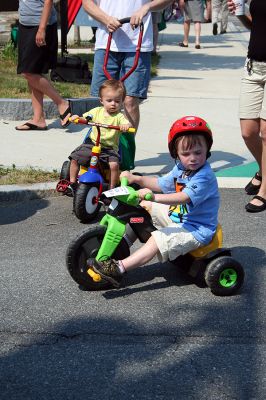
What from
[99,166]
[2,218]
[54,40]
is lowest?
[2,218]

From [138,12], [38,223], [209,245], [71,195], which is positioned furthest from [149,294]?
[138,12]

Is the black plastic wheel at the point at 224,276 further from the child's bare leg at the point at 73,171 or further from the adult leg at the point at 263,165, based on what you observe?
the child's bare leg at the point at 73,171

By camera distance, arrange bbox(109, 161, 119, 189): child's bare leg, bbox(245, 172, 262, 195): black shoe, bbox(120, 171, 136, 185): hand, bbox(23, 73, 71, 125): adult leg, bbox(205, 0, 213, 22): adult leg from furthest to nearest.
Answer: bbox(205, 0, 213, 22): adult leg
bbox(23, 73, 71, 125): adult leg
bbox(245, 172, 262, 195): black shoe
bbox(109, 161, 119, 189): child's bare leg
bbox(120, 171, 136, 185): hand

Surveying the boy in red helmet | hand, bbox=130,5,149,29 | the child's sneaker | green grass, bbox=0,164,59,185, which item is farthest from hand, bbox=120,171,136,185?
green grass, bbox=0,164,59,185

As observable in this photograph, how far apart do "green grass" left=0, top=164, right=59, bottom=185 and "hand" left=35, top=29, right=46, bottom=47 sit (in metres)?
1.76

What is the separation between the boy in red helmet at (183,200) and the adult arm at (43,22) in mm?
4129

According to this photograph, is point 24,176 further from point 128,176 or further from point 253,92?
point 128,176

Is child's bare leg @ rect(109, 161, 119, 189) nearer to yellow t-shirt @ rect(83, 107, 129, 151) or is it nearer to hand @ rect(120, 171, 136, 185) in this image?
yellow t-shirt @ rect(83, 107, 129, 151)

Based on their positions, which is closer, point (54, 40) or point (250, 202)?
point (250, 202)

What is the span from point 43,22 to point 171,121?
2212 millimetres

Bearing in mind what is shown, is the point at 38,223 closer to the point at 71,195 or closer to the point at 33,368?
the point at 71,195

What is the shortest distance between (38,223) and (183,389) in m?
2.94

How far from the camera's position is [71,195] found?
709 cm

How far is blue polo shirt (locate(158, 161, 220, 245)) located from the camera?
494 centimetres
